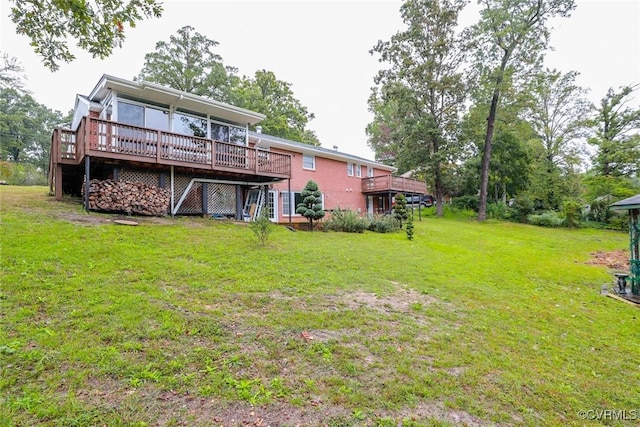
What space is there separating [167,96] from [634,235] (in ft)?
51.7

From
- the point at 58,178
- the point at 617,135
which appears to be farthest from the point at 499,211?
the point at 58,178

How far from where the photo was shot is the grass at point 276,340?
2621 millimetres

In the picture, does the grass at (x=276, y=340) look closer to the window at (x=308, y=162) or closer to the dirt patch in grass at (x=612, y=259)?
the dirt patch in grass at (x=612, y=259)

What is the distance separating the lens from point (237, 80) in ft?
102

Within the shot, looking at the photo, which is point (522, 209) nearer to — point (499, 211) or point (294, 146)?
point (499, 211)

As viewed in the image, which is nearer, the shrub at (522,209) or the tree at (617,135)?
the tree at (617,135)

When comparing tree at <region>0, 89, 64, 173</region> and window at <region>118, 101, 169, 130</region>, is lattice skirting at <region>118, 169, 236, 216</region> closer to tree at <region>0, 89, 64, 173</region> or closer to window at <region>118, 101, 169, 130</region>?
window at <region>118, 101, 169, 130</region>

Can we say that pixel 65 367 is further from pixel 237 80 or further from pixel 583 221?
pixel 237 80

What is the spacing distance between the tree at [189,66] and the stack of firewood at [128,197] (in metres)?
21.7

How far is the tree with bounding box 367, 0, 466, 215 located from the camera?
23.0 meters

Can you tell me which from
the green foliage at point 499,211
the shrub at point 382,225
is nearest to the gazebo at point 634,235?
the shrub at point 382,225

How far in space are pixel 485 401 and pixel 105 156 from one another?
11.3m

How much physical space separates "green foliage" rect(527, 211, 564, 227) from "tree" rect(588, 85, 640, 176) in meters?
6.09

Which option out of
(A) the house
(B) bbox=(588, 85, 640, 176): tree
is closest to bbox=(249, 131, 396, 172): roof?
(A) the house
